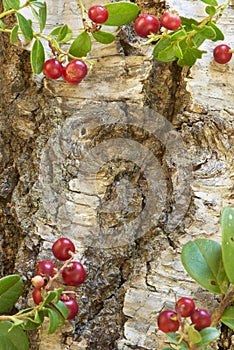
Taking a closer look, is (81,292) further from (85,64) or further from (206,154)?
(85,64)

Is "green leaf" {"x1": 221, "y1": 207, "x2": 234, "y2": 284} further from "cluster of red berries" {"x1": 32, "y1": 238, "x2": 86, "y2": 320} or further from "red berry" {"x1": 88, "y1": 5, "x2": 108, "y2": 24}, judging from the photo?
"red berry" {"x1": 88, "y1": 5, "x2": 108, "y2": 24}

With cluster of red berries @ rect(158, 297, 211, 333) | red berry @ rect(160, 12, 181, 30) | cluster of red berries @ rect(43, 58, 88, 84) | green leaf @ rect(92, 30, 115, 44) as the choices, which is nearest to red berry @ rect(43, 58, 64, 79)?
cluster of red berries @ rect(43, 58, 88, 84)

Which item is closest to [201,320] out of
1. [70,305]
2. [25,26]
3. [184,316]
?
[184,316]

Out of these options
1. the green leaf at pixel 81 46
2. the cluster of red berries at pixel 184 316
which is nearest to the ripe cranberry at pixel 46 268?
the cluster of red berries at pixel 184 316

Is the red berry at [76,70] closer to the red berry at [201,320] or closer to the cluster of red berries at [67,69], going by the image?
the cluster of red berries at [67,69]

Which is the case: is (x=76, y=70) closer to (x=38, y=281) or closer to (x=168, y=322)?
(x=38, y=281)

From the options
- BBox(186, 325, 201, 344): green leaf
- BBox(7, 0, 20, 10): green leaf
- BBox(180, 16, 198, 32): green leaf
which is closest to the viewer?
BBox(186, 325, 201, 344): green leaf
